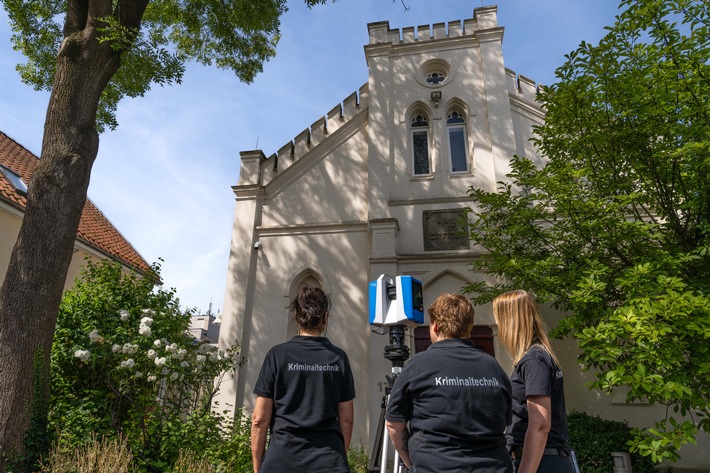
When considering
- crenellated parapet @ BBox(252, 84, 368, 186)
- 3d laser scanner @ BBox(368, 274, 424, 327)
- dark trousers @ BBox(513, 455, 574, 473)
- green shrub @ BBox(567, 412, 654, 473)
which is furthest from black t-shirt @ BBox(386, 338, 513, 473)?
crenellated parapet @ BBox(252, 84, 368, 186)

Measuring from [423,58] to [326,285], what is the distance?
A: 676cm

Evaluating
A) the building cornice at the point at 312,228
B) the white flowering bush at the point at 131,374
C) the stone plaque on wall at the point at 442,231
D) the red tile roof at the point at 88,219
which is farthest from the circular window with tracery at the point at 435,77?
the red tile roof at the point at 88,219

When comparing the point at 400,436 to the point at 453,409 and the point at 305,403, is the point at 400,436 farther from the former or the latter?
the point at 305,403

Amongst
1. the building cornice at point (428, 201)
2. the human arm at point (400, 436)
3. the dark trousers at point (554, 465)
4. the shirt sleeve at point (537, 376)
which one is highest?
the building cornice at point (428, 201)

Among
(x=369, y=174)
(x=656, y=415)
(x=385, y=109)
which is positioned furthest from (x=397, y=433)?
(x=385, y=109)

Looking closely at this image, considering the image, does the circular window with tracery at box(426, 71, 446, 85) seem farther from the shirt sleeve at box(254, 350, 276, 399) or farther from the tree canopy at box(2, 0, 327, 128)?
the shirt sleeve at box(254, 350, 276, 399)

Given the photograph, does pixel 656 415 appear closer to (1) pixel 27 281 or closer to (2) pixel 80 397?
(2) pixel 80 397

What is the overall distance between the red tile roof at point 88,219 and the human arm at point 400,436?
10923 mm

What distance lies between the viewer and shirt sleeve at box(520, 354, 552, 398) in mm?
2176

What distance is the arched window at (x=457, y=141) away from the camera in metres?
10.5

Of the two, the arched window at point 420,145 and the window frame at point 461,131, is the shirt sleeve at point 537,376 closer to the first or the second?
the window frame at point 461,131

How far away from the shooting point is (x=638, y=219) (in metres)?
5.91

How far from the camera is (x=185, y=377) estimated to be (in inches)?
248

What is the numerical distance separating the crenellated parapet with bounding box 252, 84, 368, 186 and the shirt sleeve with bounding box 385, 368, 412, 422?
9457mm
